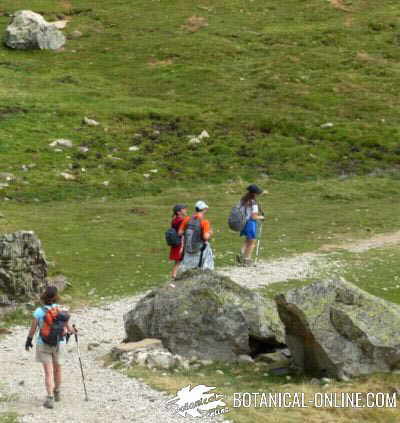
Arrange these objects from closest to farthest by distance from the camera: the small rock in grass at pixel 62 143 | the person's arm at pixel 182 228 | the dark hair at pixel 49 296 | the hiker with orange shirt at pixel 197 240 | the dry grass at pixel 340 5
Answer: the dark hair at pixel 49 296
the hiker with orange shirt at pixel 197 240
the person's arm at pixel 182 228
the small rock in grass at pixel 62 143
the dry grass at pixel 340 5

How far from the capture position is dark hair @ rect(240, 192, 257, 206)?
3134 cm

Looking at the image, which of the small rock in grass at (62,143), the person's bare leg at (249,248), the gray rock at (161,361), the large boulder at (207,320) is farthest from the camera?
the small rock in grass at (62,143)

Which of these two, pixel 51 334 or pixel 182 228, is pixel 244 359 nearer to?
pixel 51 334

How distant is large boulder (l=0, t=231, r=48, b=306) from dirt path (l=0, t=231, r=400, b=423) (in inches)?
82.9

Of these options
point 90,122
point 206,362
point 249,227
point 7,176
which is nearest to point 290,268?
point 249,227

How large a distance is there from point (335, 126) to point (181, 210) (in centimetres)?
3319

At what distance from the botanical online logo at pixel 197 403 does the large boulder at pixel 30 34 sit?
61.4 meters

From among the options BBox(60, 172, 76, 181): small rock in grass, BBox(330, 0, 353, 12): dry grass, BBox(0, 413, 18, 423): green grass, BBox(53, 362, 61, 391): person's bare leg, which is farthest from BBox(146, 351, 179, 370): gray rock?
BBox(330, 0, 353, 12): dry grass

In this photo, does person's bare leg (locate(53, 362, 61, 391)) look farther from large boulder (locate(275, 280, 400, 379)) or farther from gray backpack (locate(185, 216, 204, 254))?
gray backpack (locate(185, 216, 204, 254))

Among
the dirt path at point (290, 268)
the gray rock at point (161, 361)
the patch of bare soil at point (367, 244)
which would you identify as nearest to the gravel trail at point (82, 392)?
the gray rock at point (161, 361)

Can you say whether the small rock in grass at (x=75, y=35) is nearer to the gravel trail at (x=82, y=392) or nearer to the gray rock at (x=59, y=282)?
the gray rock at (x=59, y=282)

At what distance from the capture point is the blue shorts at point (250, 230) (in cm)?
3169

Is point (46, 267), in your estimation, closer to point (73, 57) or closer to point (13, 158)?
point (13, 158)

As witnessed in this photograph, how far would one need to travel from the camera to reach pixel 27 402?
1738 cm
